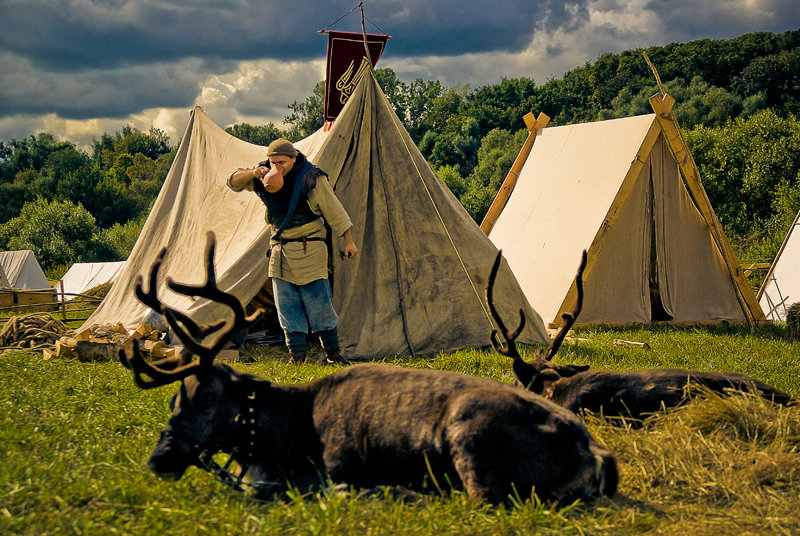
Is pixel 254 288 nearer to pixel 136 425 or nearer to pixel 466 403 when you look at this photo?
pixel 136 425

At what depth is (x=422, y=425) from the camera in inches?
105

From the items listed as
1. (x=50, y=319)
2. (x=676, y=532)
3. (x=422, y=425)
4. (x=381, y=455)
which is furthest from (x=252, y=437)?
(x=50, y=319)

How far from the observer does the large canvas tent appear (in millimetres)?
6625

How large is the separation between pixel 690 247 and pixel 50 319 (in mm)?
9301

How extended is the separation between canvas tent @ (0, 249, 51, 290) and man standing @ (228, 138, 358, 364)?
80.5ft

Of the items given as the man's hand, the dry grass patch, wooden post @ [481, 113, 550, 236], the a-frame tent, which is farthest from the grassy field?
wooden post @ [481, 113, 550, 236]

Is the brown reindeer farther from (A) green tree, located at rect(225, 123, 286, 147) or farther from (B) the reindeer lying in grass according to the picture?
(A) green tree, located at rect(225, 123, 286, 147)

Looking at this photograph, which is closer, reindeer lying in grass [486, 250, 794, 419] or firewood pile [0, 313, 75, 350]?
reindeer lying in grass [486, 250, 794, 419]

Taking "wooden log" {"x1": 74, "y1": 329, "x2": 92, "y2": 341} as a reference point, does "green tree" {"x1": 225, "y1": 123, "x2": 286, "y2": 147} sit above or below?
above

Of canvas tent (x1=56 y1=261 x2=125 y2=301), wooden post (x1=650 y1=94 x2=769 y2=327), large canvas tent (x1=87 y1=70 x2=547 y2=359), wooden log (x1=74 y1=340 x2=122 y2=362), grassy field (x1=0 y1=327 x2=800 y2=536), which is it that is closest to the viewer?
grassy field (x1=0 y1=327 x2=800 y2=536)

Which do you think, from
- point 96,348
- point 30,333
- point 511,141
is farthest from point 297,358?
point 511,141

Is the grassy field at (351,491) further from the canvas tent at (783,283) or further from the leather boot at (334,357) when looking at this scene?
the canvas tent at (783,283)

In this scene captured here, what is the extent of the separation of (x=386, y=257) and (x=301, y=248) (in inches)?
62.9

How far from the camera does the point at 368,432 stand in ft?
8.92
